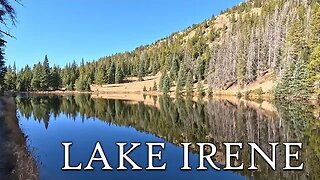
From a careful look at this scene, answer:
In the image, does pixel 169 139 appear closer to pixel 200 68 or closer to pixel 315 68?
pixel 315 68

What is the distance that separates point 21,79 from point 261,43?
88.2 meters

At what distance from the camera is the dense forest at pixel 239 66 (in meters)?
65.9

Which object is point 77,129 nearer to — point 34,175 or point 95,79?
point 34,175

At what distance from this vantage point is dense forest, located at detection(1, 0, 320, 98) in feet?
216

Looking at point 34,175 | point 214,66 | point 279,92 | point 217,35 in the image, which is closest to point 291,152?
point 34,175

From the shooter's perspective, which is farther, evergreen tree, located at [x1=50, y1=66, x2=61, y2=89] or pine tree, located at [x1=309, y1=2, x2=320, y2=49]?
evergreen tree, located at [x1=50, y1=66, x2=61, y2=89]

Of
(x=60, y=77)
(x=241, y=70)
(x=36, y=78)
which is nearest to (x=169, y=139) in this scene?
(x=241, y=70)

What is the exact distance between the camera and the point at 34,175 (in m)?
14.0

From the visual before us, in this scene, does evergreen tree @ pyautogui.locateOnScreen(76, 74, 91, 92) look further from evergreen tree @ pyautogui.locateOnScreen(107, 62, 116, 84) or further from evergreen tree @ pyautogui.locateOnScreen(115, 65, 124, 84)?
evergreen tree @ pyautogui.locateOnScreen(115, 65, 124, 84)

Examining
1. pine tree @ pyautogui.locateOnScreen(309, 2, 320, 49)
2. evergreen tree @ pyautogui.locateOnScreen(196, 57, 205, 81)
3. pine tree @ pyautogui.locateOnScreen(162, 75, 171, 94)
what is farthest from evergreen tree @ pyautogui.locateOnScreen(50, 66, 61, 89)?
pine tree @ pyautogui.locateOnScreen(309, 2, 320, 49)

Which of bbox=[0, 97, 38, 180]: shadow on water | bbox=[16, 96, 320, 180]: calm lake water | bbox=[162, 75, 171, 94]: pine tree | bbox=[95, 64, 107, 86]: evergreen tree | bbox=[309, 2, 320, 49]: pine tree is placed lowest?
bbox=[16, 96, 320, 180]: calm lake water

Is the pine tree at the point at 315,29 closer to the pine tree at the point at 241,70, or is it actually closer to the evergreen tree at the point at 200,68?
the pine tree at the point at 241,70

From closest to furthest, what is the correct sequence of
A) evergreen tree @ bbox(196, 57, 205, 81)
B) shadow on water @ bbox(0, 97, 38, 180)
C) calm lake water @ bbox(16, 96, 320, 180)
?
shadow on water @ bbox(0, 97, 38, 180) < calm lake water @ bbox(16, 96, 320, 180) < evergreen tree @ bbox(196, 57, 205, 81)

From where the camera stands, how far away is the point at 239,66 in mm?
97125
